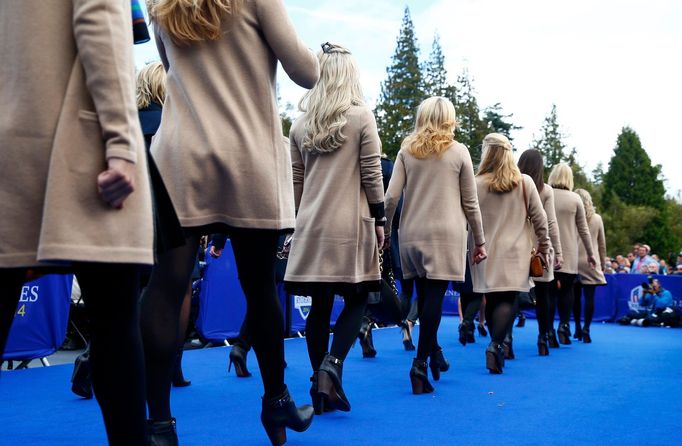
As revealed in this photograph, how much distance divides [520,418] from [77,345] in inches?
253

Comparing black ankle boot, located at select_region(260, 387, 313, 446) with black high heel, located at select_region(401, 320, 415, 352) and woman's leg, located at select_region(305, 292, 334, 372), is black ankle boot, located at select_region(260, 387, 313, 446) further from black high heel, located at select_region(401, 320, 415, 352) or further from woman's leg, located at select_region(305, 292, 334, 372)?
black high heel, located at select_region(401, 320, 415, 352)

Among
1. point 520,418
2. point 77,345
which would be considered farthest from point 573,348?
point 77,345

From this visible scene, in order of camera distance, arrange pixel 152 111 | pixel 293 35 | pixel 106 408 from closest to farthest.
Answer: pixel 106 408 → pixel 293 35 → pixel 152 111

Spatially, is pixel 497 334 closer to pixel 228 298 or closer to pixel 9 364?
pixel 228 298

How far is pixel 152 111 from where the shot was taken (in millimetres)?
4820

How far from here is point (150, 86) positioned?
4.91 m

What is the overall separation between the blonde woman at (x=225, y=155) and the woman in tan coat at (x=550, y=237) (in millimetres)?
5303

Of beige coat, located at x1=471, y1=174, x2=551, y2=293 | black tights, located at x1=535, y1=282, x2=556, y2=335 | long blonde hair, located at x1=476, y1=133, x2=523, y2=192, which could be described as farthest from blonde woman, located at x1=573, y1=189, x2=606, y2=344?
long blonde hair, located at x1=476, y1=133, x2=523, y2=192

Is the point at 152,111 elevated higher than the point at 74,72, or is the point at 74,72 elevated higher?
the point at 152,111

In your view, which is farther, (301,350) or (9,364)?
(301,350)

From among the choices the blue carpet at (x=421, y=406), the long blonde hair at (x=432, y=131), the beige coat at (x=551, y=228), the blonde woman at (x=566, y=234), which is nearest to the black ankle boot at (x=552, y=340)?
the blonde woman at (x=566, y=234)

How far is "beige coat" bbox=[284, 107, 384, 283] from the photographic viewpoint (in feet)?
15.8

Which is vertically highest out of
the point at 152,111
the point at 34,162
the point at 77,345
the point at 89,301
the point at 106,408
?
the point at 152,111

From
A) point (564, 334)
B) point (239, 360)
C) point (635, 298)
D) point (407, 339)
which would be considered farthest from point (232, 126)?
point (635, 298)
